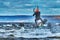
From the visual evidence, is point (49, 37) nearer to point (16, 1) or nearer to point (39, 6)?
point (39, 6)

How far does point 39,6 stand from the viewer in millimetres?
2559

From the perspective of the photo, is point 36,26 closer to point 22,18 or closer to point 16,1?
point 22,18

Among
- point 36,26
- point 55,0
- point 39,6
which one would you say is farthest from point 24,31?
point 55,0

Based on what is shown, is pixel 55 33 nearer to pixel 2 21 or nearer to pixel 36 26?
pixel 36 26

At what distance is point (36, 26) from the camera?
2551 mm

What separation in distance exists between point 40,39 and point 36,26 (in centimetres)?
14

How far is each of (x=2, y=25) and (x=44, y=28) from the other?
1.46ft

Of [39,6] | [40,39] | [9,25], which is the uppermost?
[39,6]

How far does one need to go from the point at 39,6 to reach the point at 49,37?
1.13 feet

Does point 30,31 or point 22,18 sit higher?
point 22,18

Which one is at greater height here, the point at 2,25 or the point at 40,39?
→ the point at 2,25

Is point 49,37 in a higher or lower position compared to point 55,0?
lower

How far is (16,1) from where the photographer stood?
8.41ft

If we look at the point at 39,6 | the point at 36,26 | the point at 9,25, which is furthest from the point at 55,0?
the point at 9,25
